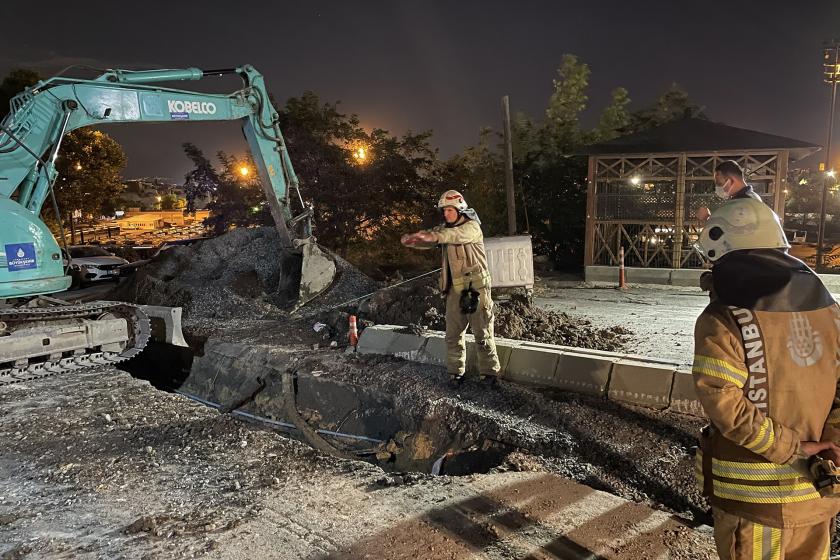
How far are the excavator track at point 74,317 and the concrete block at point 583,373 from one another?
20.1 ft

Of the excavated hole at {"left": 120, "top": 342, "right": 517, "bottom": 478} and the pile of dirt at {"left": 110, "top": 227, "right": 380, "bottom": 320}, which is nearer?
the excavated hole at {"left": 120, "top": 342, "right": 517, "bottom": 478}

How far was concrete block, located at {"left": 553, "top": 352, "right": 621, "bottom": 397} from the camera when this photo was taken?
6.17 metres

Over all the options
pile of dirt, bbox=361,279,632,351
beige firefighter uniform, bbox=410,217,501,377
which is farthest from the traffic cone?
beige firefighter uniform, bbox=410,217,501,377

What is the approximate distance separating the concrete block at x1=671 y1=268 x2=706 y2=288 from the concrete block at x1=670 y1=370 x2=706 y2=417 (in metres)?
8.46

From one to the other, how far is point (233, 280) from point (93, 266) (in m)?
8.26

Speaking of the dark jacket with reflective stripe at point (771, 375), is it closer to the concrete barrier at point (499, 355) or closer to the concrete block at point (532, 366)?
Result: the concrete block at point (532, 366)

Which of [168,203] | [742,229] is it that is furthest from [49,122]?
[168,203]

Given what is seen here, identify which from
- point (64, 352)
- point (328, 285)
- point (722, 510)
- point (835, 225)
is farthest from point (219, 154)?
point (835, 225)

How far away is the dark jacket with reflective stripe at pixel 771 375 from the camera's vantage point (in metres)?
2.15

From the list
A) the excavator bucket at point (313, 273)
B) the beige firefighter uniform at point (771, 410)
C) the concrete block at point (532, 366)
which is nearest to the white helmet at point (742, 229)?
the beige firefighter uniform at point (771, 410)

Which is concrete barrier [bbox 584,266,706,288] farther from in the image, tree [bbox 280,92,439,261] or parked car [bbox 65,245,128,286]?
parked car [bbox 65,245,128,286]

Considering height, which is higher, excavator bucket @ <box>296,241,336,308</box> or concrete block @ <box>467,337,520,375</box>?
excavator bucket @ <box>296,241,336,308</box>

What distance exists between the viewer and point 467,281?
20.4 ft

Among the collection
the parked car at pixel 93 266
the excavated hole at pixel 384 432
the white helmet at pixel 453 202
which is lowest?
the excavated hole at pixel 384 432
